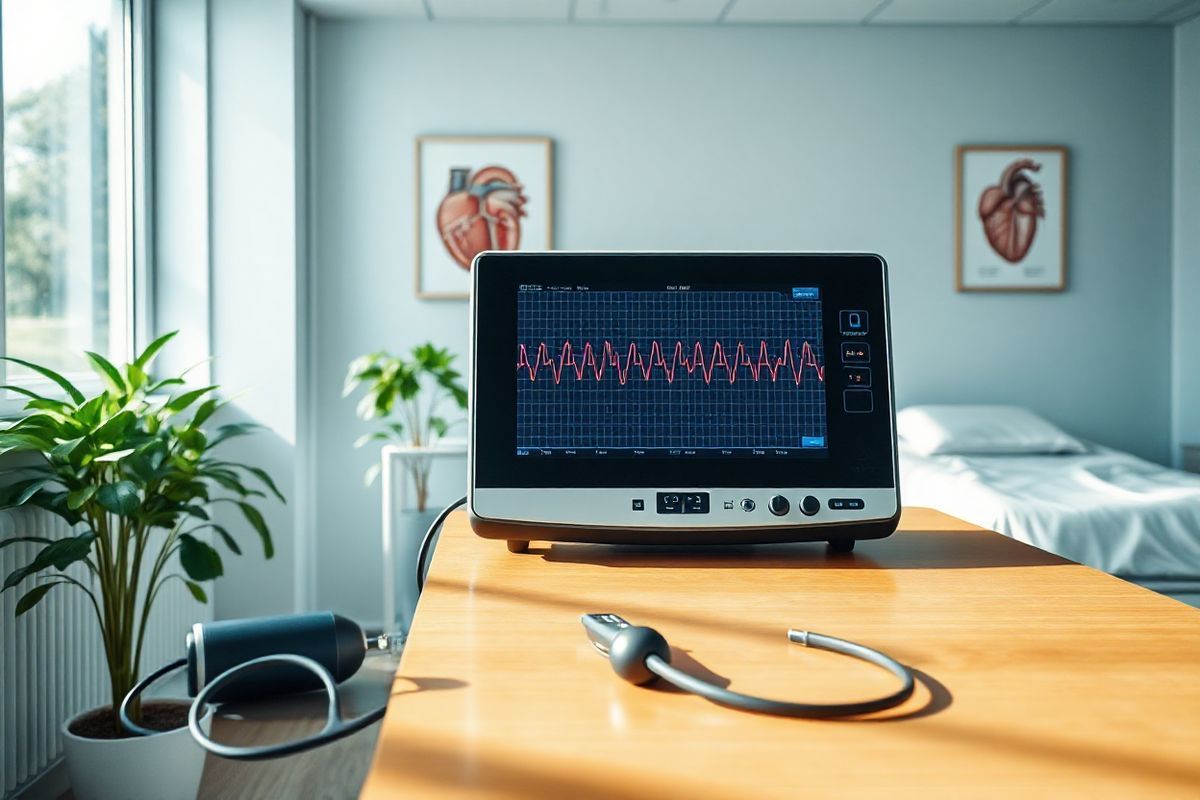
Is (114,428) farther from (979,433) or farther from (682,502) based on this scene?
(979,433)

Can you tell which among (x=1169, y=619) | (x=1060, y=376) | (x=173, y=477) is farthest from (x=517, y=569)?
(x=1060, y=376)

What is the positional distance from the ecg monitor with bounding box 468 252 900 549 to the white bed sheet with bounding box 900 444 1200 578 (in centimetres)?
103

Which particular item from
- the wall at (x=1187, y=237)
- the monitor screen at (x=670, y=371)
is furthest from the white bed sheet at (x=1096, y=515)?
the wall at (x=1187, y=237)

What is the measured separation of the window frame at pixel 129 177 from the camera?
291cm

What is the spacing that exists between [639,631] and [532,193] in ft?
10.3

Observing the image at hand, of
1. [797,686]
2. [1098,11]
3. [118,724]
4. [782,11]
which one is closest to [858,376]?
[797,686]

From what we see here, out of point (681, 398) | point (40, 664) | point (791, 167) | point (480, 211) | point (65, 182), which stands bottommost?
point (40, 664)

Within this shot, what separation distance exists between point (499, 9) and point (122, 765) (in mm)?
2791

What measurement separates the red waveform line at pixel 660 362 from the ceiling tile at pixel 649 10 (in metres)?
2.72

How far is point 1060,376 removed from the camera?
12.4 ft

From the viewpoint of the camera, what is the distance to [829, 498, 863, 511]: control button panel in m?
1.01

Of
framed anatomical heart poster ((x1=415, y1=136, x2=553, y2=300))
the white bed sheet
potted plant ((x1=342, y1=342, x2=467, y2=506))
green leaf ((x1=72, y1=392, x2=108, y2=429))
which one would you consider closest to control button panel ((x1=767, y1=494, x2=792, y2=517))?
the white bed sheet

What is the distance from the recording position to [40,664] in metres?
1.93

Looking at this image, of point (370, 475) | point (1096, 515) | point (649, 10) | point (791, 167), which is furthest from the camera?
point (791, 167)
